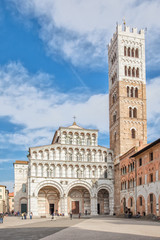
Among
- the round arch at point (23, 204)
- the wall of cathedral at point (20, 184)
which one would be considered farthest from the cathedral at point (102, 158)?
the round arch at point (23, 204)

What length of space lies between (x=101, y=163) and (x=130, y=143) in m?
6.23

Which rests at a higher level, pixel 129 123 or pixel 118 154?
pixel 129 123

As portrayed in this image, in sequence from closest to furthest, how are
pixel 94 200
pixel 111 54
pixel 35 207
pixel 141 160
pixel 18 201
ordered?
pixel 141 160 → pixel 35 207 → pixel 94 200 → pixel 111 54 → pixel 18 201

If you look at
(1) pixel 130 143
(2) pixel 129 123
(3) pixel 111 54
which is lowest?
(1) pixel 130 143


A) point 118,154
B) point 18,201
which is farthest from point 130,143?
point 18,201

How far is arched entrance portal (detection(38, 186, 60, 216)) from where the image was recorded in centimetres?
5175

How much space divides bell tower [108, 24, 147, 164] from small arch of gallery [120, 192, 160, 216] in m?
8.09

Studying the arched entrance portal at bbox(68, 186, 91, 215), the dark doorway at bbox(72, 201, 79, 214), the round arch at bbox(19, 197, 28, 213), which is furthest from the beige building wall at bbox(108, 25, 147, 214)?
the round arch at bbox(19, 197, 28, 213)

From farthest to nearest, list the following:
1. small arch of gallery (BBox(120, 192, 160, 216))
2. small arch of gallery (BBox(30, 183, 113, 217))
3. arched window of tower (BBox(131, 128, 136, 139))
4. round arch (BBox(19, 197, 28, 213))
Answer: round arch (BBox(19, 197, 28, 213))
arched window of tower (BBox(131, 128, 136, 139))
small arch of gallery (BBox(30, 183, 113, 217))
small arch of gallery (BBox(120, 192, 160, 216))

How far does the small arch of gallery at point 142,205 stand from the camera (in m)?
35.6

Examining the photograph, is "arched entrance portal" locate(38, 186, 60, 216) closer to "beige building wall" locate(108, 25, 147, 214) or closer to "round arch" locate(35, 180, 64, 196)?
"round arch" locate(35, 180, 64, 196)

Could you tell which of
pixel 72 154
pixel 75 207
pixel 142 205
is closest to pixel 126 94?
pixel 72 154

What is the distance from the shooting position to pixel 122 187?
162 feet

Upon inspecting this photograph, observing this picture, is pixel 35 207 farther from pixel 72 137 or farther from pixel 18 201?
pixel 18 201
